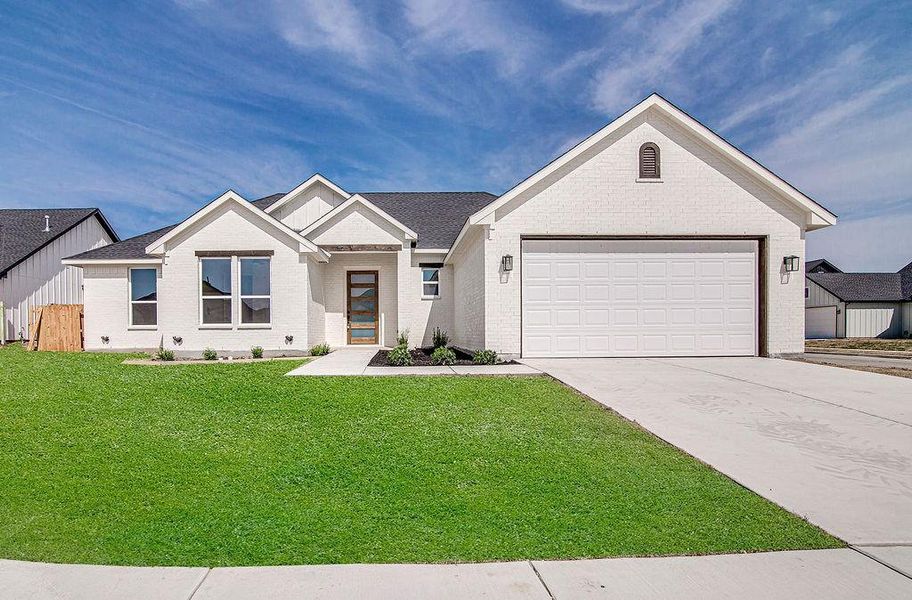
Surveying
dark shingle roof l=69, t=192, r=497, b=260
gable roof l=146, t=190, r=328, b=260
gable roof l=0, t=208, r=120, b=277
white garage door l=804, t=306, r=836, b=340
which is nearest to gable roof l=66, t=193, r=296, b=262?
dark shingle roof l=69, t=192, r=497, b=260

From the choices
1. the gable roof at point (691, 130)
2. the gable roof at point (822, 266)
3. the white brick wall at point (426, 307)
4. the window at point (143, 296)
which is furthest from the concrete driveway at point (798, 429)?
the gable roof at point (822, 266)

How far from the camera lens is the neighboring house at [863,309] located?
3244 centimetres

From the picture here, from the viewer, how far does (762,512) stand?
351 centimetres

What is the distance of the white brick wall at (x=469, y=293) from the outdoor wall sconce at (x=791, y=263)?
8.01 metres

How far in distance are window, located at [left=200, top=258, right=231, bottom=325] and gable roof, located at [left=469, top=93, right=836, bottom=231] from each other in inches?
329

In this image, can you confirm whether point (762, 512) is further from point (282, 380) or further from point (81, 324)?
point (81, 324)

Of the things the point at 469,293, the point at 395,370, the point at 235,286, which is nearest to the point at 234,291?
the point at 235,286

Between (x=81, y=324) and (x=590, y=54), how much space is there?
19267 millimetres

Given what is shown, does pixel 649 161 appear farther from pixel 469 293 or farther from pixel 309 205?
pixel 309 205

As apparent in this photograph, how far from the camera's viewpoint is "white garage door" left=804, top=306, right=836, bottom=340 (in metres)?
32.9

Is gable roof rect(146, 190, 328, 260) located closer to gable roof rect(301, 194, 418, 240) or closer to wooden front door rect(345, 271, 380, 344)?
gable roof rect(301, 194, 418, 240)

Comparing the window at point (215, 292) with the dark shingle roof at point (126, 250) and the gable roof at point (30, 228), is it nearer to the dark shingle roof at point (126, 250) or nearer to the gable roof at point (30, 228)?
the dark shingle roof at point (126, 250)

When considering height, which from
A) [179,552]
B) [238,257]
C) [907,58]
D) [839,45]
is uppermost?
[839,45]

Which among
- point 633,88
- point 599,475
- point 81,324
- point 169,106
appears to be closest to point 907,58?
point 633,88
